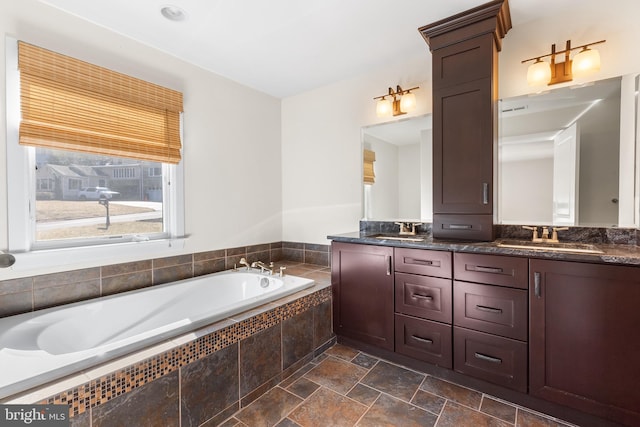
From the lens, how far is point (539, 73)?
79.0 inches

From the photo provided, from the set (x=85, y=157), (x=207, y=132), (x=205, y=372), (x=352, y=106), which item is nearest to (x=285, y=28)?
(x=352, y=106)

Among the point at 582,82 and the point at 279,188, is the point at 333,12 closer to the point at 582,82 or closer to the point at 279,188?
the point at 582,82

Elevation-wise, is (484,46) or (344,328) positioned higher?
(484,46)

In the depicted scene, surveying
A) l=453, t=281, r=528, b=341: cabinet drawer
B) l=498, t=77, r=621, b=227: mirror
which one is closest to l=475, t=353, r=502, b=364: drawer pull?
l=453, t=281, r=528, b=341: cabinet drawer

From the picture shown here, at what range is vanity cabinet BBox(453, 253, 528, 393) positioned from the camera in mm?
1706

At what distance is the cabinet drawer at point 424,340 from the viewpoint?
1.97m

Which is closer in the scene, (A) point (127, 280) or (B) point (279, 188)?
(A) point (127, 280)

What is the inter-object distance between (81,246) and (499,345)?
2822mm

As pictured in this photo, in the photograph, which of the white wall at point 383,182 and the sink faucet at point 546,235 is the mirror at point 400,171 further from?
the sink faucet at point 546,235

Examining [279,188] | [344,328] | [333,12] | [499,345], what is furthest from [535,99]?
[279,188]

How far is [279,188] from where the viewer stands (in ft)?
11.6

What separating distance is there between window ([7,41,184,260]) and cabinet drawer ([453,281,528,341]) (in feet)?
7.45

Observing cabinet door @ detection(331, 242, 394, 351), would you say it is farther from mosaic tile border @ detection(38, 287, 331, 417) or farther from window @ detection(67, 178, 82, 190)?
window @ detection(67, 178, 82, 190)

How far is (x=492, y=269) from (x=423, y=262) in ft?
1.37
